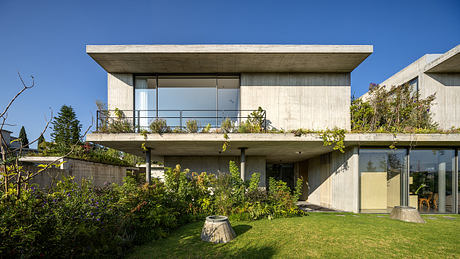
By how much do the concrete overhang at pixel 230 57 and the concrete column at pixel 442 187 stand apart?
5813mm

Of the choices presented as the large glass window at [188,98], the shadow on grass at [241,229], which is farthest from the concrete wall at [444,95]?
the shadow on grass at [241,229]

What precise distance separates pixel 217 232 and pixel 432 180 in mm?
10083

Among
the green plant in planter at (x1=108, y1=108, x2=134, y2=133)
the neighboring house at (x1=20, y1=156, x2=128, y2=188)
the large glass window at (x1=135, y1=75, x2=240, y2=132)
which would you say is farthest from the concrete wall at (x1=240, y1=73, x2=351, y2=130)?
the neighboring house at (x1=20, y1=156, x2=128, y2=188)

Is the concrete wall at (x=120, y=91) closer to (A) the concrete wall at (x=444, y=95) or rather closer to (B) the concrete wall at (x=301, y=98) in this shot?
(B) the concrete wall at (x=301, y=98)

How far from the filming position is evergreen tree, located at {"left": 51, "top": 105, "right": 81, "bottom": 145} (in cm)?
2597

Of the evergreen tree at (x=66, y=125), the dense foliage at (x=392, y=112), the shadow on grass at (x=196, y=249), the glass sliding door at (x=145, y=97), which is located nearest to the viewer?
the shadow on grass at (x=196, y=249)

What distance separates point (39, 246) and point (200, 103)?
26.0 feet

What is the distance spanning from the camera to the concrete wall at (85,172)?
9466 millimetres

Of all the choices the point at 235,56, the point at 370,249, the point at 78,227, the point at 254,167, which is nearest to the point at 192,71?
the point at 235,56

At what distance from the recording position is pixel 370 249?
16.0 ft

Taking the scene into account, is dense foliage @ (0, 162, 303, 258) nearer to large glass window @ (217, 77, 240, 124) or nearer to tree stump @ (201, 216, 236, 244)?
tree stump @ (201, 216, 236, 244)

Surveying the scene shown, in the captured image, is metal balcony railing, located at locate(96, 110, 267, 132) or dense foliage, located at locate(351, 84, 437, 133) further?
dense foliage, located at locate(351, 84, 437, 133)

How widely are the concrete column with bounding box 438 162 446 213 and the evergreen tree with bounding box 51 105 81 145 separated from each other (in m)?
30.8

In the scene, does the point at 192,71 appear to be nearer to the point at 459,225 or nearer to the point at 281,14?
the point at 281,14
